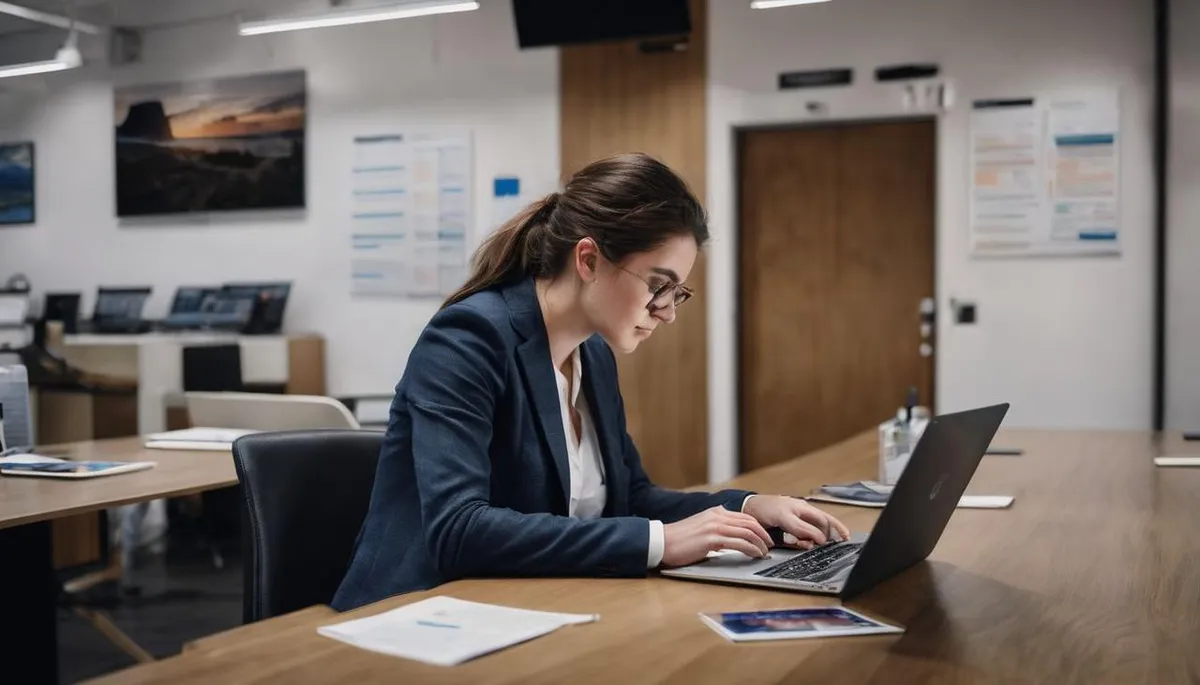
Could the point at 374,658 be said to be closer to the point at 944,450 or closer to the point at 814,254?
the point at 944,450

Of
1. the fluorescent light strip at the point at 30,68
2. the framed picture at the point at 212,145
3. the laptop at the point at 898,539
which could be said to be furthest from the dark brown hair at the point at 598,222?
the fluorescent light strip at the point at 30,68

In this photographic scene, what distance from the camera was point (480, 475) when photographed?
149cm

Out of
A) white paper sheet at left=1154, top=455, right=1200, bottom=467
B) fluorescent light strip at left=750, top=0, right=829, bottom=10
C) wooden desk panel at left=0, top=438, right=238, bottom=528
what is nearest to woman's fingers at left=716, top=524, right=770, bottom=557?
wooden desk panel at left=0, top=438, right=238, bottom=528

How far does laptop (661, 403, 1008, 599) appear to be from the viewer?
1225 millimetres

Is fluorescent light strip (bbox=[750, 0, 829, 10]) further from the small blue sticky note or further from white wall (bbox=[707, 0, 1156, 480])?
the small blue sticky note

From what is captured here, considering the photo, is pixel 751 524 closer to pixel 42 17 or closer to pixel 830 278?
pixel 830 278

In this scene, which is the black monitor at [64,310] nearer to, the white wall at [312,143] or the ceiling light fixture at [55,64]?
the white wall at [312,143]

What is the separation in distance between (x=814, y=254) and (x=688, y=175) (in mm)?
810

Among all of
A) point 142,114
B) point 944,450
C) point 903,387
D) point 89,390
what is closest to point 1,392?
point 944,450

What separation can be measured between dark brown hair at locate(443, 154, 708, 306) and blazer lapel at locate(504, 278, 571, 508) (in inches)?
3.7

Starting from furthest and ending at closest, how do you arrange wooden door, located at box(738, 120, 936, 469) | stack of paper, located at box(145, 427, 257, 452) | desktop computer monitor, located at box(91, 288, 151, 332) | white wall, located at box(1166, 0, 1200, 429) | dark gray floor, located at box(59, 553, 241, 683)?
desktop computer monitor, located at box(91, 288, 151, 332) → wooden door, located at box(738, 120, 936, 469) → white wall, located at box(1166, 0, 1200, 429) → dark gray floor, located at box(59, 553, 241, 683) → stack of paper, located at box(145, 427, 257, 452)

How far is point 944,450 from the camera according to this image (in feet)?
4.20

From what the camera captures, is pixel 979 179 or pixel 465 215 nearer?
pixel 979 179

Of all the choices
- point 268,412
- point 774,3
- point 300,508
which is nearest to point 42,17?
point 774,3
